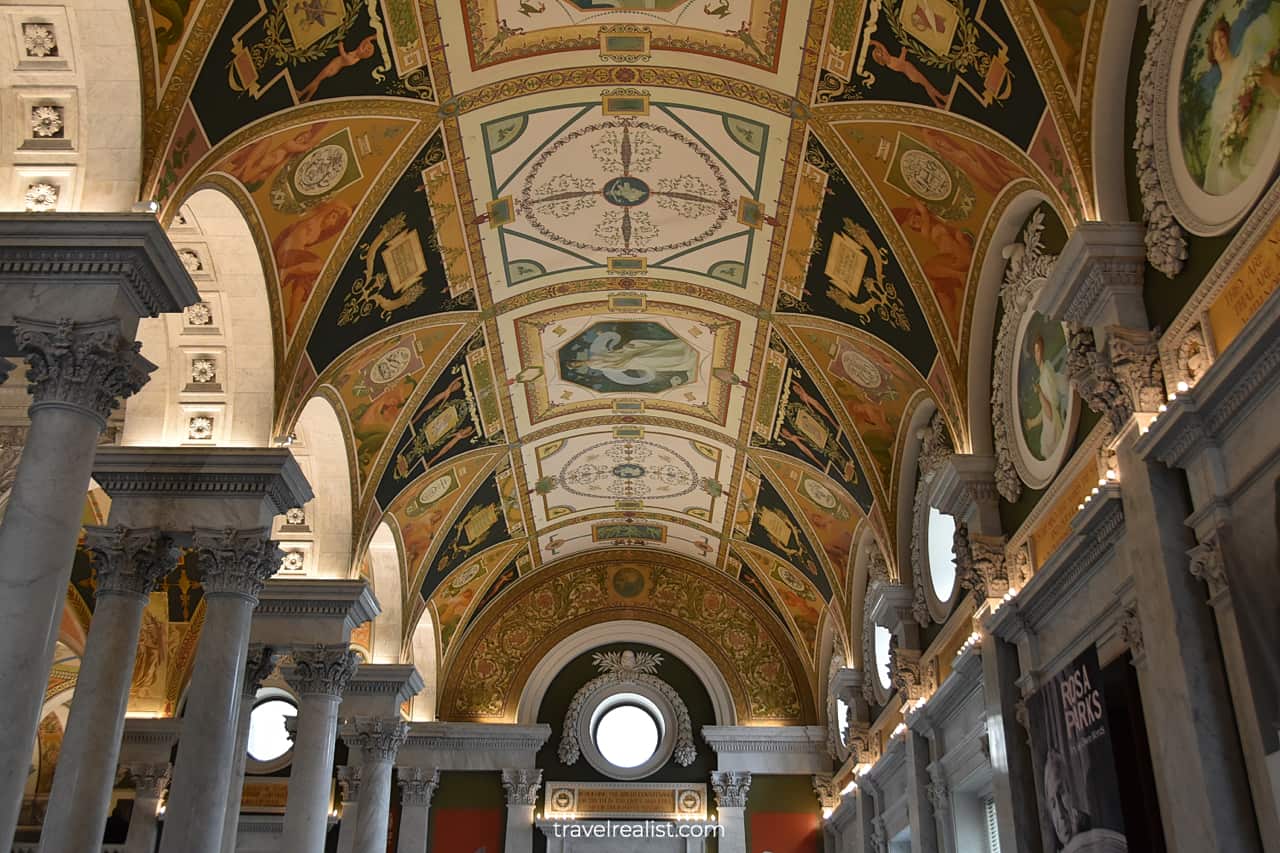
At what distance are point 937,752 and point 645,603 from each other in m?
11.6

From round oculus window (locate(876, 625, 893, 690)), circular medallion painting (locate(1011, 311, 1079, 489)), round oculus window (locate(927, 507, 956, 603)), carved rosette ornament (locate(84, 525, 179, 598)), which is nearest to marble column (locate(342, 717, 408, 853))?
round oculus window (locate(876, 625, 893, 690))

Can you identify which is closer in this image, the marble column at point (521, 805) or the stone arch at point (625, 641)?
the marble column at point (521, 805)

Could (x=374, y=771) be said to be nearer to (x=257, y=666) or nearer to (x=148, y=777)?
(x=148, y=777)

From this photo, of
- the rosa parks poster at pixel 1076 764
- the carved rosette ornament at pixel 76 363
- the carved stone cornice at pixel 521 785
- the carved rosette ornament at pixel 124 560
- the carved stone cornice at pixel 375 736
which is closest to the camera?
the carved rosette ornament at pixel 76 363

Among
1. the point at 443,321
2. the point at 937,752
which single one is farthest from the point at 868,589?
the point at 443,321

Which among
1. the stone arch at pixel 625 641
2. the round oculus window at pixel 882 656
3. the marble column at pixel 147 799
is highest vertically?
the stone arch at pixel 625 641

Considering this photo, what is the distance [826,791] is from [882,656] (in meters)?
5.45

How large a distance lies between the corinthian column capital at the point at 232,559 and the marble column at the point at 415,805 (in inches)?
488

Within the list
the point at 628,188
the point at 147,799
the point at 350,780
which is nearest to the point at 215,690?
the point at 628,188

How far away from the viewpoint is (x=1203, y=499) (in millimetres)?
7688

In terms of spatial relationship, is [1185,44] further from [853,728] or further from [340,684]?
[853,728]

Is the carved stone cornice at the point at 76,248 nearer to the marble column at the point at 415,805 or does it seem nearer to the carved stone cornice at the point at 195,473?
the carved stone cornice at the point at 195,473

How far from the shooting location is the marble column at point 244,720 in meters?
13.1

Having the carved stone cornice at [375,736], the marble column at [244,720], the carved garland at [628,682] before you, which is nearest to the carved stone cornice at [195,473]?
the marble column at [244,720]
